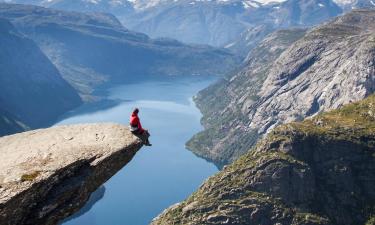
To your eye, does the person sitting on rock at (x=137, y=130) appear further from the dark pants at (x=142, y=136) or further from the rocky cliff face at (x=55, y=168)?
the rocky cliff face at (x=55, y=168)

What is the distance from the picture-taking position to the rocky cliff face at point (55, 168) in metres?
32.3

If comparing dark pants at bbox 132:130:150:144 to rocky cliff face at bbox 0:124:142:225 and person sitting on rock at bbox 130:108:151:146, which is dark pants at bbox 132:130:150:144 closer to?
person sitting on rock at bbox 130:108:151:146

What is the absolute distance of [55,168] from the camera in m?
34.2

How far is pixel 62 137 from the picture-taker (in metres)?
39.3

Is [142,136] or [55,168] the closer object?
[55,168]

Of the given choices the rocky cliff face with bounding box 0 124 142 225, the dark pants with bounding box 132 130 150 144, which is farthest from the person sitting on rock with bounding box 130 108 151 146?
the rocky cliff face with bounding box 0 124 142 225

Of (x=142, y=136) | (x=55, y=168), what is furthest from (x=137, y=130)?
(x=55, y=168)

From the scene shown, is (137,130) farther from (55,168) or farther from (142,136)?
(55,168)

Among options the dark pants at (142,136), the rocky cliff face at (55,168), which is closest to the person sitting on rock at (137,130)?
the dark pants at (142,136)

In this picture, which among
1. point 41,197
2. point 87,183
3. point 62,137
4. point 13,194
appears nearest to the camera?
point 13,194

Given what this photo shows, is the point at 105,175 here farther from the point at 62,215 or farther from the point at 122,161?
the point at 62,215

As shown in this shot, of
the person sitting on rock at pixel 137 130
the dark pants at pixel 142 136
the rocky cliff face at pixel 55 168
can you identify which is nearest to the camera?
the rocky cliff face at pixel 55 168

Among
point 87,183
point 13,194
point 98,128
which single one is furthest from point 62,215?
point 98,128

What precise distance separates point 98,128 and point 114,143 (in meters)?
3.61
